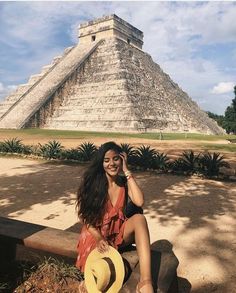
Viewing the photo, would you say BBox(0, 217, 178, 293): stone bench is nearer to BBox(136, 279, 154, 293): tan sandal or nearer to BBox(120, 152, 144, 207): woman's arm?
BBox(136, 279, 154, 293): tan sandal

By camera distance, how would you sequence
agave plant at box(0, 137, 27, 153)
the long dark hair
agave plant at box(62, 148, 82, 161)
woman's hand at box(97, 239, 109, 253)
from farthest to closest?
1. agave plant at box(0, 137, 27, 153)
2. agave plant at box(62, 148, 82, 161)
3. the long dark hair
4. woman's hand at box(97, 239, 109, 253)

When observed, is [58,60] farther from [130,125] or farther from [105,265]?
[105,265]

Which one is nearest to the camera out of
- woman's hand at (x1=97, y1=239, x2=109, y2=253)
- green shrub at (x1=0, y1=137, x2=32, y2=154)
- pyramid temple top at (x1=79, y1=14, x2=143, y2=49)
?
woman's hand at (x1=97, y1=239, x2=109, y2=253)

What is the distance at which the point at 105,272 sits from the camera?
2.88m

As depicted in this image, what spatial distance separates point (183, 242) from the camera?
16.5 feet

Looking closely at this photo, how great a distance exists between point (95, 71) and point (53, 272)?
123 ft

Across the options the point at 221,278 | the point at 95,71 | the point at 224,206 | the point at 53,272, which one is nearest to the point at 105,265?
the point at 53,272

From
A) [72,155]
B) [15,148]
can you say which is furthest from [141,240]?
[15,148]

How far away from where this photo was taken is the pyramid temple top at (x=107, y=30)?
43.2 m

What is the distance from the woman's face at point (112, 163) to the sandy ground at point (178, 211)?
1.52 meters

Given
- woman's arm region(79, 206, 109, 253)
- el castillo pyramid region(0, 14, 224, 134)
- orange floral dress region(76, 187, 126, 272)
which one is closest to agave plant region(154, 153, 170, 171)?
orange floral dress region(76, 187, 126, 272)

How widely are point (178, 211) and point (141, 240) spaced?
371cm

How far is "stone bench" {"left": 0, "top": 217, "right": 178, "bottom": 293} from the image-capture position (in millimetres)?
2957

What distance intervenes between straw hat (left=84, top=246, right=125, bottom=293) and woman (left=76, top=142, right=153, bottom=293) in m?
0.10
